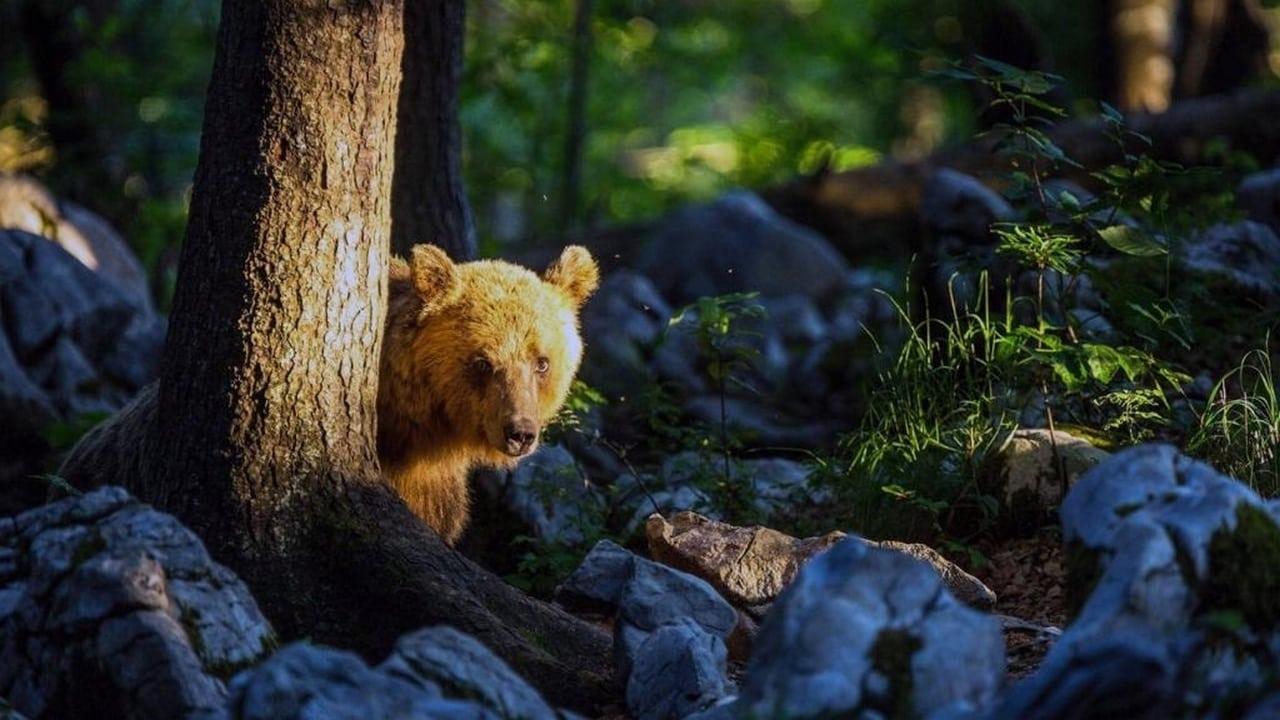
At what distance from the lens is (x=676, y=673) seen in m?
4.57

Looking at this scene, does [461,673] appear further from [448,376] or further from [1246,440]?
[1246,440]

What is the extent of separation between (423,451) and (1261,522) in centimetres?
322

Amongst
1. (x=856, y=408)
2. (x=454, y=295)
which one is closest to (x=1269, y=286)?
(x=856, y=408)

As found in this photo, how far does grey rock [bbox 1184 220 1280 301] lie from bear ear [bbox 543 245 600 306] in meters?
2.97

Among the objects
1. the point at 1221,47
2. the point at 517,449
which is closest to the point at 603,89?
the point at 1221,47

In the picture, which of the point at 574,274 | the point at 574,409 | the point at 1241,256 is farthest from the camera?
the point at 1241,256

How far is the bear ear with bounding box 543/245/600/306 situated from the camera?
6.55 m

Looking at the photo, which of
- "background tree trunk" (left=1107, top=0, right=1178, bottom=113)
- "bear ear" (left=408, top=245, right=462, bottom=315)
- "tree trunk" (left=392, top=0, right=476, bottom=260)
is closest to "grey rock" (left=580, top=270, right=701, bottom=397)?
"tree trunk" (left=392, top=0, right=476, bottom=260)

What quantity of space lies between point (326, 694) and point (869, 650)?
1.26m

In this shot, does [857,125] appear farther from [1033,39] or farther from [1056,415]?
[1056,415]

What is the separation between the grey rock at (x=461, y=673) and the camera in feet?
13.0

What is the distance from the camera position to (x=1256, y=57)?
16906 millimetres

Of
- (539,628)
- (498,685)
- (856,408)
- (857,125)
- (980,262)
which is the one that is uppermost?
(980,262)

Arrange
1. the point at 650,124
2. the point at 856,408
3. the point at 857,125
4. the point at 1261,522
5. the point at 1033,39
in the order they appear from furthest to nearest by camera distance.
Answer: the point at 857,125, the point at 650,124, the point at 1033,39, the point at 856,408, the point at 1261,522
